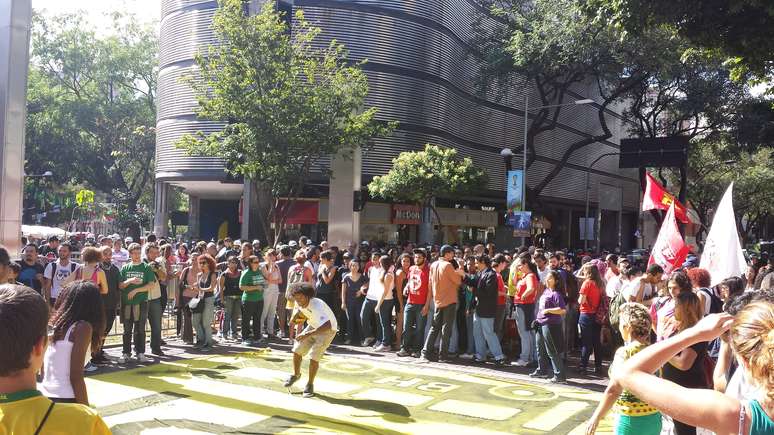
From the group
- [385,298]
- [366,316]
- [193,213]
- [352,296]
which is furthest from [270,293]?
[193,213]

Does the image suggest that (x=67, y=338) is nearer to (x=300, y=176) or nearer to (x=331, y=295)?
(x=331, y=295)

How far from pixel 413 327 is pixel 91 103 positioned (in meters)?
33.3

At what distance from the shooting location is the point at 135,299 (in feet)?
34.0

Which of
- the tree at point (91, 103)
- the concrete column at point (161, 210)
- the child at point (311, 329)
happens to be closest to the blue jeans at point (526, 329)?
the child at point (311, 329)

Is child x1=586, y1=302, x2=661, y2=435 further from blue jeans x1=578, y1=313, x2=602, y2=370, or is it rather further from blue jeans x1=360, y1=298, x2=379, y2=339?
blue jeans x1=360, y1=298, x2=379, y2=339

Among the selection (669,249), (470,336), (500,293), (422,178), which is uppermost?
(422,178)

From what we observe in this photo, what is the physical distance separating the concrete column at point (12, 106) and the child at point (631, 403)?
8.27 metres

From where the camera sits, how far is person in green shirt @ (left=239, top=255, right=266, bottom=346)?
12367 mm

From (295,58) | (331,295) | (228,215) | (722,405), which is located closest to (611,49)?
(295,58)

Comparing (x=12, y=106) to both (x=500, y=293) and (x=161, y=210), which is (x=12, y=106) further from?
(x=161, y=210)

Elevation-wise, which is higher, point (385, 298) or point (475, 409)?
point (385, 298)

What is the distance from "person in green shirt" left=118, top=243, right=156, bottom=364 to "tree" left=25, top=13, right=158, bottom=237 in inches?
1144

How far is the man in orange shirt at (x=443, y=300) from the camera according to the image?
11.1 m

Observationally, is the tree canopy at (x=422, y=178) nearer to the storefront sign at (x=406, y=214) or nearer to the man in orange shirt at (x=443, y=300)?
the storefront sign at (x=406, y=214)
